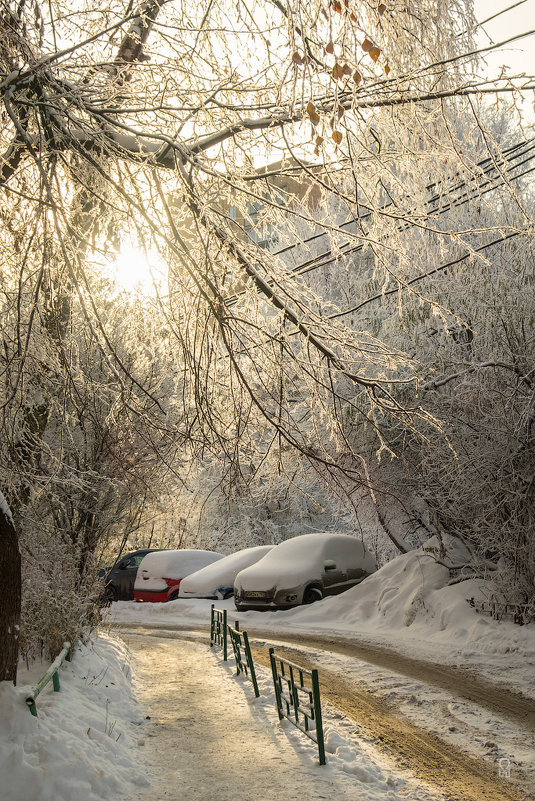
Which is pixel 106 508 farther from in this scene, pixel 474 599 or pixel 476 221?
pixel 476 221

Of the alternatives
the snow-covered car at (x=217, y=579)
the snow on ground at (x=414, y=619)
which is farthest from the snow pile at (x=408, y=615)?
the snow-covered car at (x=217, y=579)

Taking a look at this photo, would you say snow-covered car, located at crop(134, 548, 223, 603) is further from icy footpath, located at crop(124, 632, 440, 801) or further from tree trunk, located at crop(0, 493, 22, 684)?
tree trunk, located at crop(0, 493, 22, 684)

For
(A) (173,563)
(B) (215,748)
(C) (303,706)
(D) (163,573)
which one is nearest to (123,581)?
(D) (163,573)

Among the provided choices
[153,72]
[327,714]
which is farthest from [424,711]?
[153,72]

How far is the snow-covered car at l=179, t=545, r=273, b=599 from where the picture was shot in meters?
18.4

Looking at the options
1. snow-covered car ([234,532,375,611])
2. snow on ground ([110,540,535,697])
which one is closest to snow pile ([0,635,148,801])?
snow on ground ([110,540,535,697])

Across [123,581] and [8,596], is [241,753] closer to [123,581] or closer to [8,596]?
[8,596]

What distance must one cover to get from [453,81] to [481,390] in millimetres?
8000

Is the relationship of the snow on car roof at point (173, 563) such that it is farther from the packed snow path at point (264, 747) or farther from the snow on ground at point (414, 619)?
the packed snow path at point (264, 747)

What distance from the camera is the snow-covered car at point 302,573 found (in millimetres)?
15906

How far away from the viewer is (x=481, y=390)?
10953 mm

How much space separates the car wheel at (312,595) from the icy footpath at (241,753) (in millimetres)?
7251

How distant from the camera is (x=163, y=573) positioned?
64.6 ft

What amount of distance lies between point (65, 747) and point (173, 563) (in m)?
15.0
